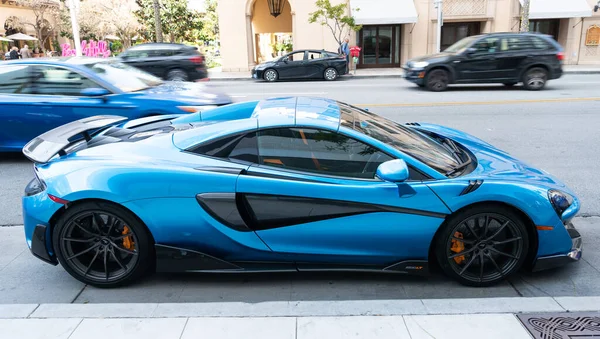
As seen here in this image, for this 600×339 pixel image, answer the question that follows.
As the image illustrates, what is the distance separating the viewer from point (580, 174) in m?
6.18

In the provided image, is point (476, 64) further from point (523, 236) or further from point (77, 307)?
point (77, 307)

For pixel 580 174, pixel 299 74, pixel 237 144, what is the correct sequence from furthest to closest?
pixel 299 74, pixel 580 174, pixel 237 144

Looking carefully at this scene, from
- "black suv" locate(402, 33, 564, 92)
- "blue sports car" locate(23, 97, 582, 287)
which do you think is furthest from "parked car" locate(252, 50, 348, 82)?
"blue sports car" locate(23, 97, 582, 287)

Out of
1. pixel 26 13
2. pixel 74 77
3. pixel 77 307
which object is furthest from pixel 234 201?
pixel 26 13

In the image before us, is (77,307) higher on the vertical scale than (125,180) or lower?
lower

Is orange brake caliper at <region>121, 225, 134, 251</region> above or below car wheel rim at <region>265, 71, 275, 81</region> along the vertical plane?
below

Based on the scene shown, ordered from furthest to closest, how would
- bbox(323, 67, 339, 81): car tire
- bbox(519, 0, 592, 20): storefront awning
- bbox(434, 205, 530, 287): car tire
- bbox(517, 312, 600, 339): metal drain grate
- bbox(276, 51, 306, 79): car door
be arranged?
bbox(519, 0, 592, 20): storefront awning, bbox(323, 67, 339, 81): car tire, bbox(276, 51, 306, 79): car door, bbox(434, 205, 530, 287): car tire, bbox(517, 312, 600, 339): metal drain grate

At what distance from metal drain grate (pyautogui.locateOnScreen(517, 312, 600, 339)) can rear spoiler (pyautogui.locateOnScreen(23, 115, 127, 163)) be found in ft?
11.4

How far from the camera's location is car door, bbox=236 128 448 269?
3.24 meters

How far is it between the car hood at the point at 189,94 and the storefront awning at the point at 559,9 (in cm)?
2101

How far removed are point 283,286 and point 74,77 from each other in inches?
194

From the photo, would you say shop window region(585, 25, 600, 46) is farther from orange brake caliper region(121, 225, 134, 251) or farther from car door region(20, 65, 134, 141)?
orange brake caliper region(121, 225, 134, 251)

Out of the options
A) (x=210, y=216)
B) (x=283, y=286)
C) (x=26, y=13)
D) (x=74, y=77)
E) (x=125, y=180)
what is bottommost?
(x=283, y=286)

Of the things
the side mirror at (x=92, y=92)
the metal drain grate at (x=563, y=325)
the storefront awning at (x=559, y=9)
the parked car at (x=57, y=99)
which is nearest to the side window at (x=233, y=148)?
the metal drain grate at (x=563, y=325)
